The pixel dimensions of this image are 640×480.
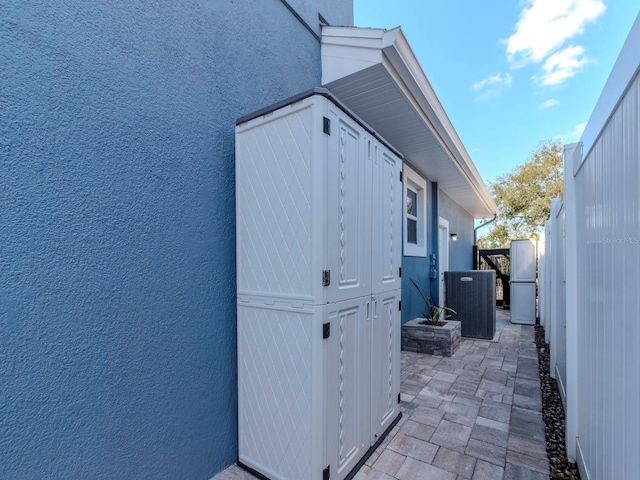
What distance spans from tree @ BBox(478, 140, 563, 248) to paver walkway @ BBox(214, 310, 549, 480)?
41.1 feet

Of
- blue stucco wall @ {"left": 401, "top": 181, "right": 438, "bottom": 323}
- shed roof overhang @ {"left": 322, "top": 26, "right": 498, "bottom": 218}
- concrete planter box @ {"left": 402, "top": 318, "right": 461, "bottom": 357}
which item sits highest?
shed roof overhang @ {"left": 322, "top": 26, "right": 498, "bottom": 218}

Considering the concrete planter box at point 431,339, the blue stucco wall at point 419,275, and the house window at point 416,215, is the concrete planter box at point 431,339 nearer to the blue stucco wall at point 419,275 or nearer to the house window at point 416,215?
the blue stucco wall at point 419,275

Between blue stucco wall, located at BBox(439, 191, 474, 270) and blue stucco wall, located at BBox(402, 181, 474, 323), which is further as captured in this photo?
blue stucco wall, located at BBox(439, 191, 474, 270)

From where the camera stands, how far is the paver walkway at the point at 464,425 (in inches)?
78.5

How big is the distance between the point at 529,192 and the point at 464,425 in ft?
49.4

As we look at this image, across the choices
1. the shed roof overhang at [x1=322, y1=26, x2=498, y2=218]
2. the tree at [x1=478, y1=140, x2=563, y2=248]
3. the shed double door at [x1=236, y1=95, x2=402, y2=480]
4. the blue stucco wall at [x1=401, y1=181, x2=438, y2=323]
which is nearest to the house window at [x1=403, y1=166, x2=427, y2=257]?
the blue stucco wall at [x1=401, y1=181, x2=438, y2=323]

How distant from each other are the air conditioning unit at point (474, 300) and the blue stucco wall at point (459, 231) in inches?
70.5

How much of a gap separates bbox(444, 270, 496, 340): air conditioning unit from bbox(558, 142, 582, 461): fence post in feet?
10.9

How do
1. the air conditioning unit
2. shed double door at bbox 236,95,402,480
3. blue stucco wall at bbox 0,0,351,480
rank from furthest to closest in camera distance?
the air conditioning unit, shed double door at bbox 236,95,402,480, blue stucco wall at bbox 0,0,351,480

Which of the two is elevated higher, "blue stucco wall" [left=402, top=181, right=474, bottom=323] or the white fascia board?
the white fascia board

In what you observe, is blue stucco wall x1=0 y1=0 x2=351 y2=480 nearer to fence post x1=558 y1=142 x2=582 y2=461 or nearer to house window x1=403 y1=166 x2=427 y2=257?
fence post x1=558 y1=142 x2=582 y2=461

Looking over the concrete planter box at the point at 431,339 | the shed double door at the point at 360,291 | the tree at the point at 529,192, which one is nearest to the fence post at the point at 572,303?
the shed double door at the point at 360,291

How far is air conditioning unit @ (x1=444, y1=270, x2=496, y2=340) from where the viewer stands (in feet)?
17.3

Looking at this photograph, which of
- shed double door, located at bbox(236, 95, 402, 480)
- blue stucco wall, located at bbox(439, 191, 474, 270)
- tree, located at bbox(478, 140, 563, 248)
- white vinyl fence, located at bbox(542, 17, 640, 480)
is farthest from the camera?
tree, located at bbox(478, 140, 563, 248)
